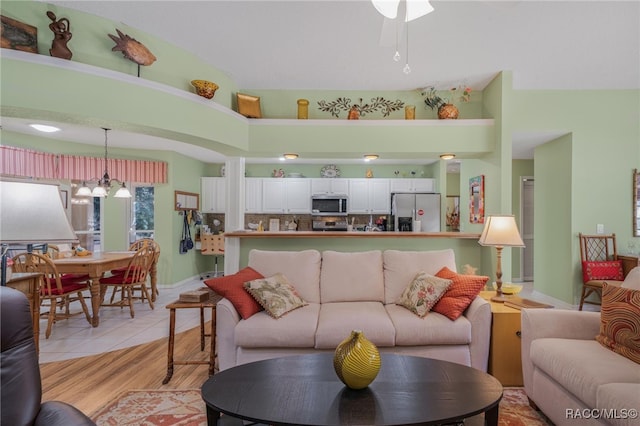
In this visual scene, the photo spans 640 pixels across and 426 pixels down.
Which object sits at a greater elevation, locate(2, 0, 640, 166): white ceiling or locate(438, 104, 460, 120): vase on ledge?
locate(2, 0, 640, 166): white ceiling

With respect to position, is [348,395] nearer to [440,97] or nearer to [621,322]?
[621,322]

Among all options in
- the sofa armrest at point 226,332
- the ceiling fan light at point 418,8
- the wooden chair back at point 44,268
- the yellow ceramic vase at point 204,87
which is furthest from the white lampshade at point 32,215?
the wooden chair back at point 44,268

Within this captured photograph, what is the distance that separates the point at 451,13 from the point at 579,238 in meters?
3.22

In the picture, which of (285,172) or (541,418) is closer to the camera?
(541,418)

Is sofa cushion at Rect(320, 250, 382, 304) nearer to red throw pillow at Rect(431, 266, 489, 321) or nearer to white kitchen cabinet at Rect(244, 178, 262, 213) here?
→ red throw pillow at Rect(431, 266, 489, 321)

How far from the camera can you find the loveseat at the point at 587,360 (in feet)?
5.08

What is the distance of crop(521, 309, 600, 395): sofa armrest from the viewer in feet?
7.14

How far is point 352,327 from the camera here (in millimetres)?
2512

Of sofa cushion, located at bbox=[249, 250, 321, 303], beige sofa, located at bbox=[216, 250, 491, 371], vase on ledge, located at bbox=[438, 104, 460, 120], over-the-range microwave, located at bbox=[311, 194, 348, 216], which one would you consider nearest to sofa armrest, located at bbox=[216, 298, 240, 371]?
beige sofa, located at bbox=[216, 250, 491, 371]

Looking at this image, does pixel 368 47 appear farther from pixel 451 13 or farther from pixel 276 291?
pixel 276 291

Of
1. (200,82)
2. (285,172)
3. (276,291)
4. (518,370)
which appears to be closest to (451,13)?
(200,82)

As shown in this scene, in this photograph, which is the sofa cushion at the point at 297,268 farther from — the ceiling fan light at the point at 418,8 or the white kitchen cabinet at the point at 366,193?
the white kitchen cabinet at the point at 366,193

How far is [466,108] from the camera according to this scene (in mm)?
4254

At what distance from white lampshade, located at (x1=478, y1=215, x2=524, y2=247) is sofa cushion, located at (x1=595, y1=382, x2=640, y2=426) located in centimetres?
141
